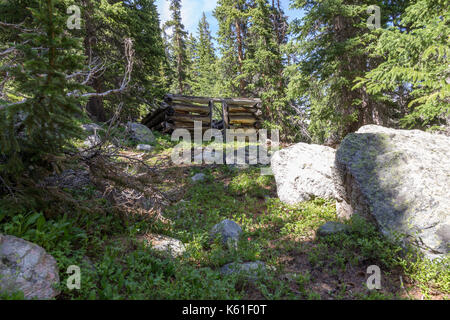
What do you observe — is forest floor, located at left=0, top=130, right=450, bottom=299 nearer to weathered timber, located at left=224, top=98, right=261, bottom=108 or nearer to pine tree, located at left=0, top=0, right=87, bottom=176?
pine tree, located at left=0, top=0, right=87, bottom=176

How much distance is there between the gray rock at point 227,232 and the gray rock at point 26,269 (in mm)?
2818

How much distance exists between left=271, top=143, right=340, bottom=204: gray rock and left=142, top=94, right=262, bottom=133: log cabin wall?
8.17 metres

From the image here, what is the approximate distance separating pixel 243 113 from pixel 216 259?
1351 centimetres

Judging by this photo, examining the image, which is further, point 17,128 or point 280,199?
point 280,199

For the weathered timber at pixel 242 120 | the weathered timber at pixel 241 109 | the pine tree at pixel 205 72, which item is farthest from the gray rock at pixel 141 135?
the pine tree at pixel 205 72

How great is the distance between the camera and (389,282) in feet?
11.5

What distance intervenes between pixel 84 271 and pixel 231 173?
6.94 meters

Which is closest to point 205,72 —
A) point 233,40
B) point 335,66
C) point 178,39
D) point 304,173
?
point 178,39

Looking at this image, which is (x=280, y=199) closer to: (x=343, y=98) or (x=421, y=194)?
(x=421, y=194)

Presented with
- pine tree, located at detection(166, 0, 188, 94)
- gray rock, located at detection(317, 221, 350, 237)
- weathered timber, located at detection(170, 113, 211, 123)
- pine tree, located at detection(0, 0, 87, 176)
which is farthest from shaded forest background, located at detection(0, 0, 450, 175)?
pine tree, located at detection(166, 0, 188, 94)

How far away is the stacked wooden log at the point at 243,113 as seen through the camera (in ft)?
52.0

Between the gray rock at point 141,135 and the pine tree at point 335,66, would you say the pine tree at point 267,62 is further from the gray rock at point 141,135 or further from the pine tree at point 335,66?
the gray rock at point 141,135

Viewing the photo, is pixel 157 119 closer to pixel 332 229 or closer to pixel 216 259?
pixel 216 259
